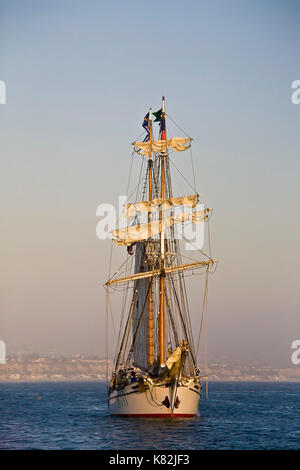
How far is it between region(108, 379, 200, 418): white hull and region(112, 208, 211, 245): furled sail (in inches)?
778

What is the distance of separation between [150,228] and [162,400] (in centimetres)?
2346

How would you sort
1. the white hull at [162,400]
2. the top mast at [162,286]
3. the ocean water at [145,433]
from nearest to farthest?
the ocean water at [145,433] < the white hull at [162,400] < the top mast at [162,286]

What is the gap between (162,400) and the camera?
75688mm

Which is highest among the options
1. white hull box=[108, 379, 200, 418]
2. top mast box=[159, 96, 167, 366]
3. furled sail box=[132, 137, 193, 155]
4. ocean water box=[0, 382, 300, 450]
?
furled sail box=[132, 137, 193, 155]

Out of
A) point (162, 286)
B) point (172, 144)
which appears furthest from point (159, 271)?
point (172, 144)

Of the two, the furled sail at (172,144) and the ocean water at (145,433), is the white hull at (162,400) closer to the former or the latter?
the ocean water at (145,433)

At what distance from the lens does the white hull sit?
249ft

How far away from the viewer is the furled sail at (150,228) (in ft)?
292

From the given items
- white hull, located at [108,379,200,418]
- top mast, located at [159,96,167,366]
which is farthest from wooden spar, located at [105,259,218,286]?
white hull, located at [108,379,200,418]

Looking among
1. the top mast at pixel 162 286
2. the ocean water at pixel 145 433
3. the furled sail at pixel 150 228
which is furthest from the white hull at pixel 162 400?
the furled sail at pixel 150 228

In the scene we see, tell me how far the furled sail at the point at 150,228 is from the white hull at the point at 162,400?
19749 mm

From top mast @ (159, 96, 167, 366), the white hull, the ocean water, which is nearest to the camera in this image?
the ocean water

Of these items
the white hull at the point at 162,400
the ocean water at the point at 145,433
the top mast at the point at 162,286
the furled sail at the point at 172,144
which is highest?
the furled sail at the point at 172,144

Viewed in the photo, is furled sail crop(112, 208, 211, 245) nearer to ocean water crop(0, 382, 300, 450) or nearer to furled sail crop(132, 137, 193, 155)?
furled sail crop(132, 137, 193, 155)
